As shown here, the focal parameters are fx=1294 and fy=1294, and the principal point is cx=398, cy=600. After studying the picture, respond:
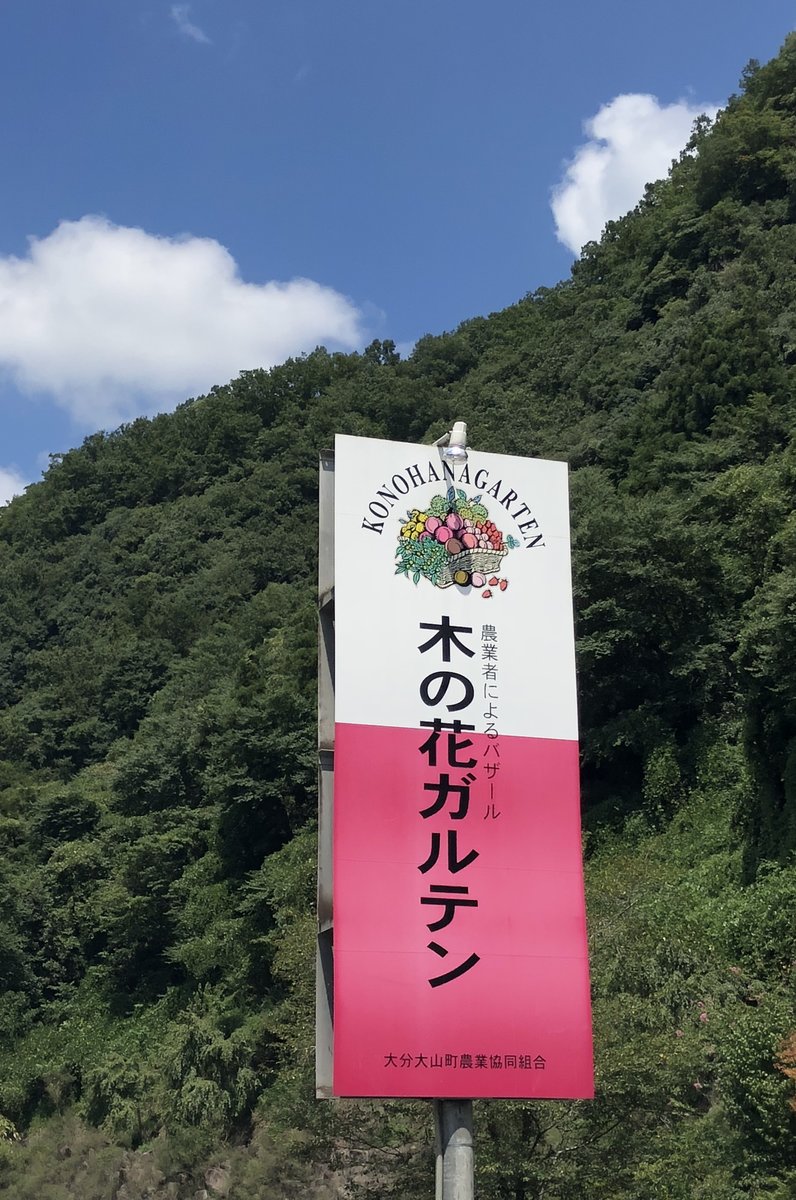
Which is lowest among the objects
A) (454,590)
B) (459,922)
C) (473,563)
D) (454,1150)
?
(454,1150)

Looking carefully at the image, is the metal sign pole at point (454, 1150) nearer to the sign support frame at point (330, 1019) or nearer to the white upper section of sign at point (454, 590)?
the sign support frame at point (330, 1019)

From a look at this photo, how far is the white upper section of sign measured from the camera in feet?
27.7

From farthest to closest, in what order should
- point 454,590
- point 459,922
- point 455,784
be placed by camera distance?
1. point 454,590
2. point 455,784
3. point 459,922

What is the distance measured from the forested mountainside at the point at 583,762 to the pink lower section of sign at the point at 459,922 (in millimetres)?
6019

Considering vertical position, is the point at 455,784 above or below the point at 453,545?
below

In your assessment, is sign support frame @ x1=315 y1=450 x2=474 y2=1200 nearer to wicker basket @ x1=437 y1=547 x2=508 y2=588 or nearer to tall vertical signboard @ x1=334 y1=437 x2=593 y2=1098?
tall vertical signboard @ x1=334 y1=437 x2=593 y2=1098

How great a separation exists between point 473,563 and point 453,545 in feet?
0.60

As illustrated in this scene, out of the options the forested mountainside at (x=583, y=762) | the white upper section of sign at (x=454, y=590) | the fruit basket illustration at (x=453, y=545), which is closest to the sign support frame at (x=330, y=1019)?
the white upper section of sign at (x=454, y=590)

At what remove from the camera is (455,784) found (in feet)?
27.3

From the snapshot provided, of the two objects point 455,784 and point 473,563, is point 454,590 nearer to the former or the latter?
point 473,563

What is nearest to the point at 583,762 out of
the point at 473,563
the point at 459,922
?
the point at 473,563

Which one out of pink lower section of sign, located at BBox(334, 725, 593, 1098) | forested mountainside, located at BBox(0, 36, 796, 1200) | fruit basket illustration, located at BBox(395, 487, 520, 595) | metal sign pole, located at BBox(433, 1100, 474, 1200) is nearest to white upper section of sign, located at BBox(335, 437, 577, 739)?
fruit basket illustration, located at BBox(395, 487, 520, 595)

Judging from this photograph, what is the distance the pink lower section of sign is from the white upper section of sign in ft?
0.74

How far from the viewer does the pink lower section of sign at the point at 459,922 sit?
25.5 feet
